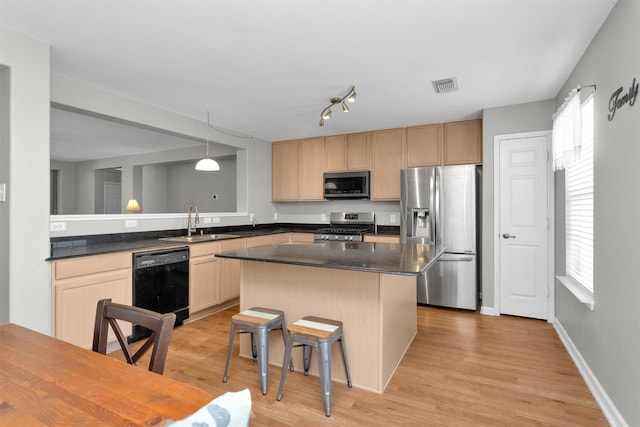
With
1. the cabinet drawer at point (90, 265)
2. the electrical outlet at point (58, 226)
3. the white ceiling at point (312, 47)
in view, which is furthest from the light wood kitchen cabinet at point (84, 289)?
the white ceiling at point (312, 47)

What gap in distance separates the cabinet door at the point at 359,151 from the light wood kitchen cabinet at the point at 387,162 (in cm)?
8

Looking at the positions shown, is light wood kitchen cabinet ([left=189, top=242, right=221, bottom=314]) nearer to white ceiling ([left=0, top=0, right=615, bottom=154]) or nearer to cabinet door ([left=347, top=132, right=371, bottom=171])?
white ceiling ([left=0, top=0, right=615, bottom=154])

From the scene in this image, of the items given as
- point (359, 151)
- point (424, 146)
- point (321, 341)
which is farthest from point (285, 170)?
point (321, 341)

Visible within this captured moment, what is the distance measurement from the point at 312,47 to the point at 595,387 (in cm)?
297

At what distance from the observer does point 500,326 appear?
134 inches

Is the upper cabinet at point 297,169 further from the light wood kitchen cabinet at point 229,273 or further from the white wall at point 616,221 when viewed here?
the white wall at point 616,221

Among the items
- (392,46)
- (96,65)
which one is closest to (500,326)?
(392,46)

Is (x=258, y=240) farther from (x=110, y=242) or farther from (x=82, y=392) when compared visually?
(x=82, y=392)

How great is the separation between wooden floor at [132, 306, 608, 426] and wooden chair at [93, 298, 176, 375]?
0.95 metres

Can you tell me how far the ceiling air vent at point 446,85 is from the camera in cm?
297

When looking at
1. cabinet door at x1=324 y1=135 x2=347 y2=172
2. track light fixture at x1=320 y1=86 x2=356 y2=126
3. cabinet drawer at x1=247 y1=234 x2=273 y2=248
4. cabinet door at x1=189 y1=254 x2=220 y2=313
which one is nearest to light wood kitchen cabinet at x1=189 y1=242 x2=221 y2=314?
cabinet door at x1=189 y1=254 x2=220 y2=313

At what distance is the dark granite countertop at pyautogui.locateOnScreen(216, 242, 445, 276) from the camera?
1.86 meters

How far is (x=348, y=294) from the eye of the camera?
7.42 feet

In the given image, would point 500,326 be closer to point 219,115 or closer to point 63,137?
point 219,115
